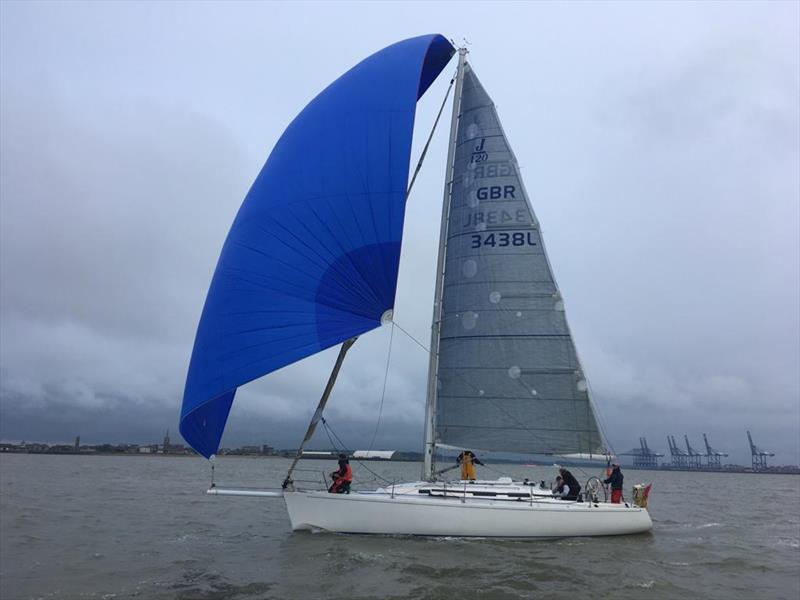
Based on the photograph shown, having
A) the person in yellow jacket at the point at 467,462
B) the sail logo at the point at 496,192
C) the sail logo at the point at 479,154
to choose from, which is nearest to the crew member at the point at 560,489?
the person in yellow jacket at the point at 467,462

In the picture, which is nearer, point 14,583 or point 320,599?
point 320,599

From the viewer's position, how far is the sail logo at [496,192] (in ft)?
41.1

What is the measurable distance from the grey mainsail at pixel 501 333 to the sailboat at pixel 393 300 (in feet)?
0.09

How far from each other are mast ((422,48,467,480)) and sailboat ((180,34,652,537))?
0.10 ft

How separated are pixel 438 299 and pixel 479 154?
3307 millimetres

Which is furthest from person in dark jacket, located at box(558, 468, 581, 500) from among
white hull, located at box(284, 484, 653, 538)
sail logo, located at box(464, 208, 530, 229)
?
sail logo, located at box(464, 208, 530, 229)

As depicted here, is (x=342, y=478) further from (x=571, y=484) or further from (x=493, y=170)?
(x=493, y=170)

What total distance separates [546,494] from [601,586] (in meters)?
3.24

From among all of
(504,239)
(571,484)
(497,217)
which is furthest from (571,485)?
(497,217)

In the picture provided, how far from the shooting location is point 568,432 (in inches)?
456

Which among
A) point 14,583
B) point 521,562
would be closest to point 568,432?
point 521,562

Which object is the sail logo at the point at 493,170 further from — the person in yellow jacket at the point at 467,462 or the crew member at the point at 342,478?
the crew member at the point at 342,478

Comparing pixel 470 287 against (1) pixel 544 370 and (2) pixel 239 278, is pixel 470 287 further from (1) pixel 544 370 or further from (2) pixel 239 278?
(2) pixel 239 278

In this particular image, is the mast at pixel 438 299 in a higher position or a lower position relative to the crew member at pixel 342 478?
higher
